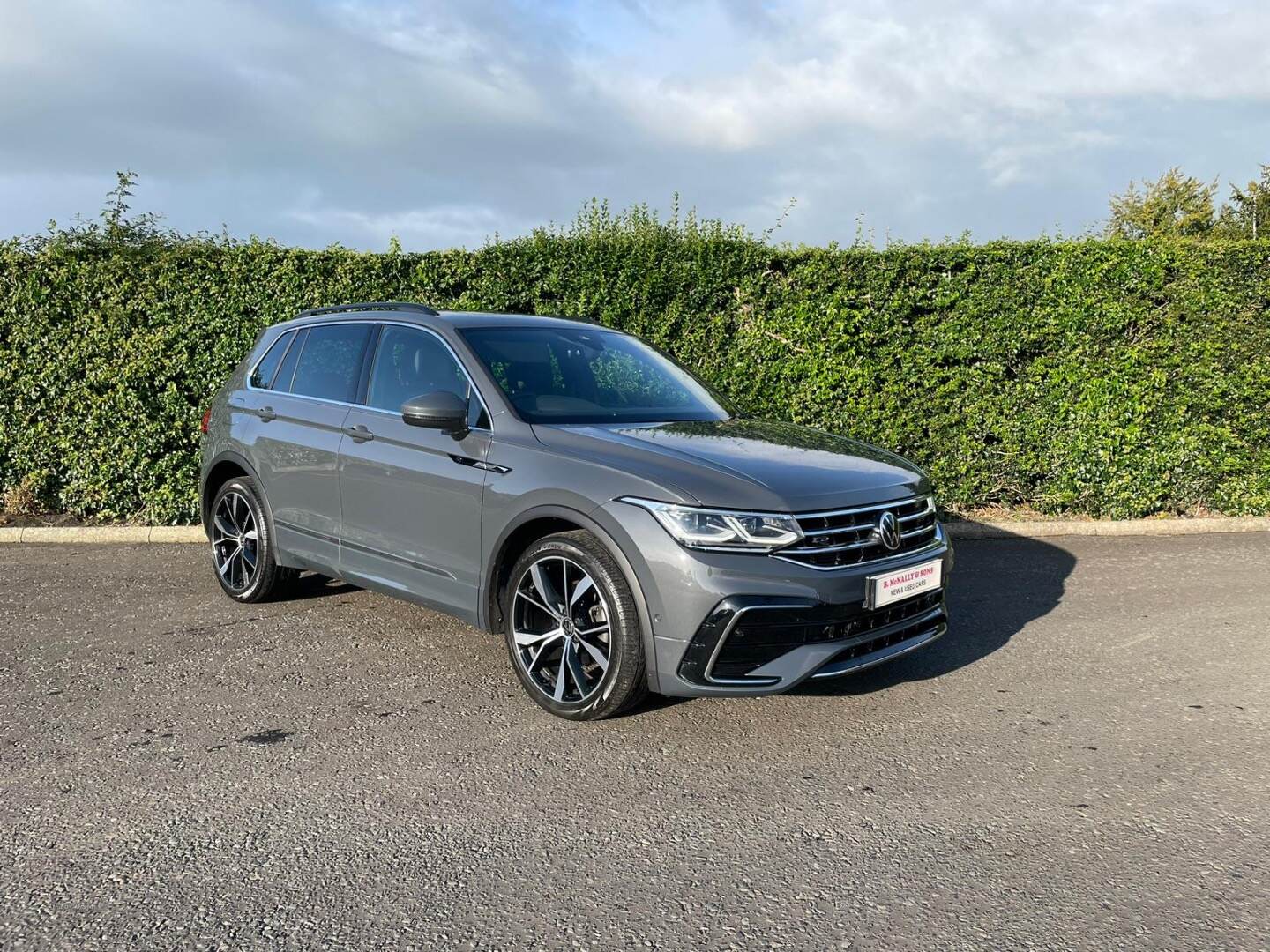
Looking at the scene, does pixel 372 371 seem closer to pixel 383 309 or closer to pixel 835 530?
pixel 383 309

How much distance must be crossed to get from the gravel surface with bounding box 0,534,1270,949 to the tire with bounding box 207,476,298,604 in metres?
0.39

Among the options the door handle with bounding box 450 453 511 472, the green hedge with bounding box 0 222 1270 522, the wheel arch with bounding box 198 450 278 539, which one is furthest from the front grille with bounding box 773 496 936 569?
the green hedge with bounding box 0 222 1270 522

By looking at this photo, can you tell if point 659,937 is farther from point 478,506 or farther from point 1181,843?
point 478,506

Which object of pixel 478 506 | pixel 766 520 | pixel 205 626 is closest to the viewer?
pixel 766 520

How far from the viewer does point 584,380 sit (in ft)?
16.8

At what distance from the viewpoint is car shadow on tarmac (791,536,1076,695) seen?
4.83m

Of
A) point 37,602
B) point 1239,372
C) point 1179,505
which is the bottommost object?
point 37,602

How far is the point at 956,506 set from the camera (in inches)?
369

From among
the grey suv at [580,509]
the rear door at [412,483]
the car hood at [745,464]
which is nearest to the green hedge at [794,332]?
the grey suv at [580,509]

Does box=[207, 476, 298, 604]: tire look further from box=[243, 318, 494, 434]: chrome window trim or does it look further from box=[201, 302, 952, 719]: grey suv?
box=[243, 318, 494, 434]: chrome window trim

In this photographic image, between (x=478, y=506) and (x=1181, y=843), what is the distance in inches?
117

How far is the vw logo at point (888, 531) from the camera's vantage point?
4152mm

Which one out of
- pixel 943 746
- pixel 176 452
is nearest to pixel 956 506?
pixel 943 746

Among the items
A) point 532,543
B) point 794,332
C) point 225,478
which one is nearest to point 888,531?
point 532,543
